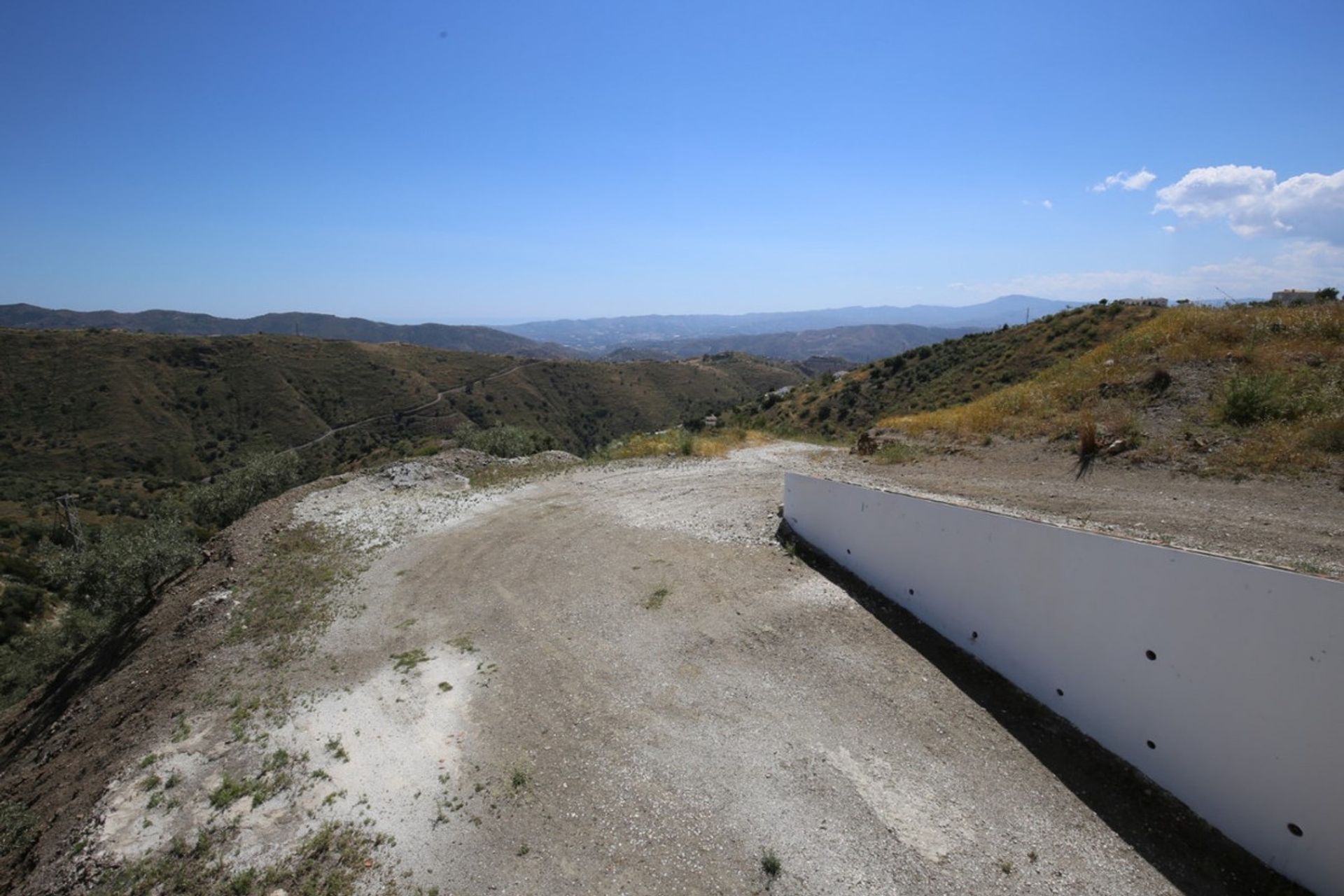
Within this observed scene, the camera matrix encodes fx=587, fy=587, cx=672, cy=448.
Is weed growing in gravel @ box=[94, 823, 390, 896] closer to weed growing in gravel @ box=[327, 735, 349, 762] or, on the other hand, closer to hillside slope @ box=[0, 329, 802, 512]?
weed growing in gravel @ box=[327, 735, 349, 762]

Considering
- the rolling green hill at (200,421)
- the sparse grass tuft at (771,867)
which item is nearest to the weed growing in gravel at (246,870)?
the sparse grass tuft at (771,867)

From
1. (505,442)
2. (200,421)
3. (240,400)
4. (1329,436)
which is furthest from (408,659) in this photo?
(240,400)

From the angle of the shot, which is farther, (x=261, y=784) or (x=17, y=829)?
(x=17, y=829)

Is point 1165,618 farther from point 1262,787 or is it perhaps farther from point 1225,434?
point 1225,434

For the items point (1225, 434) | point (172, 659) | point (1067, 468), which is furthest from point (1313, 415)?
point (172, 659)

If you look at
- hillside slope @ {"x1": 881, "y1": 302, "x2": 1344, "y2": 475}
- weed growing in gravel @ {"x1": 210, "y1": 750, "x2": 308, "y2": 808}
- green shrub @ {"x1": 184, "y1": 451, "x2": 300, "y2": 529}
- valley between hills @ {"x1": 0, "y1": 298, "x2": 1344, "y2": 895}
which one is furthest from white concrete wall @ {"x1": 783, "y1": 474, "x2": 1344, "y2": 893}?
green shrub @ {"x1": 184, "y1": 451, "x2": 300, "y2": 529}

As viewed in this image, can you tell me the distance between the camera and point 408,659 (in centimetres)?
848

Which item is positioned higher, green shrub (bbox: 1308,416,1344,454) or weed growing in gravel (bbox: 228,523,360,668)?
green shrub (bbox: 1308,416,1344,454)

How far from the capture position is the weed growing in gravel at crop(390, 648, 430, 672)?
831 centimetres

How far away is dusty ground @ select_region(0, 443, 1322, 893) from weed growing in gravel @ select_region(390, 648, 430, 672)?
0.04 meters

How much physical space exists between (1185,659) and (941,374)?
33.1m

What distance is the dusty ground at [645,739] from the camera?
5082 millimetres

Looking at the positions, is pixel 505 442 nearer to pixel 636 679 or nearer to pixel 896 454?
pixel 896 454

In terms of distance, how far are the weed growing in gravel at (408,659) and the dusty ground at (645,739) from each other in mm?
45
